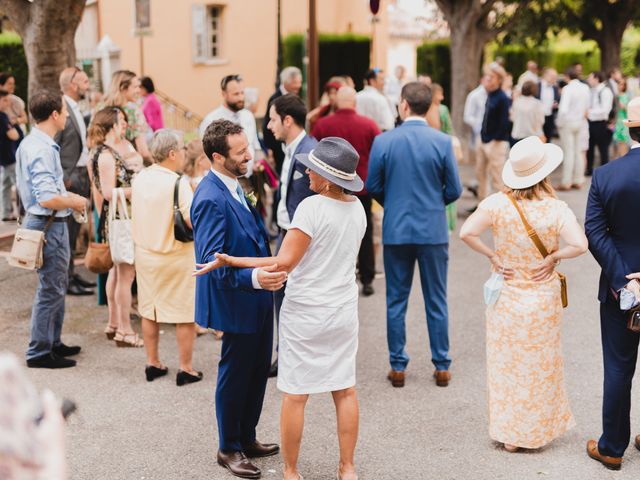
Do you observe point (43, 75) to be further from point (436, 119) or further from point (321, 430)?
point (321, 430)

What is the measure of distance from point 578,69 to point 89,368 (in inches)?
506

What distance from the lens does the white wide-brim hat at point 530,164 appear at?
5.17 metres

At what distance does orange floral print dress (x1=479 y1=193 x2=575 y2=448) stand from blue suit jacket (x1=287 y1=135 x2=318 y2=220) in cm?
159

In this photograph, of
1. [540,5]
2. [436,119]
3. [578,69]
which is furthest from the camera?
[540,5]

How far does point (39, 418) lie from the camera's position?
2.22 metres

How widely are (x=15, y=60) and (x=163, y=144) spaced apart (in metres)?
16.3

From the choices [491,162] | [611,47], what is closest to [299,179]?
[491,162]

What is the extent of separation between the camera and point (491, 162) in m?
13.3

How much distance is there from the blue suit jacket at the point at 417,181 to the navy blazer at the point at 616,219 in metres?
1.54

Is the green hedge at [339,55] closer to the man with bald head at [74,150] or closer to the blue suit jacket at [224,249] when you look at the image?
the man with bald head at [74,150]

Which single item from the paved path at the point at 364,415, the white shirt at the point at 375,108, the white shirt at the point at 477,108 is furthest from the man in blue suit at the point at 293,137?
the white shirt at the point at 477,108

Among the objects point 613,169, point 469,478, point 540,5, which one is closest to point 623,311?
point 613,169

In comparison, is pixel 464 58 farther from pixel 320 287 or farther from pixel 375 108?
pixel 320 287

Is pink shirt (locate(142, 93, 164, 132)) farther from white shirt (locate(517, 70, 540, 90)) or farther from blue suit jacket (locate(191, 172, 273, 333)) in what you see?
blue suit jacket (locate(191, 172, 273, 333))
